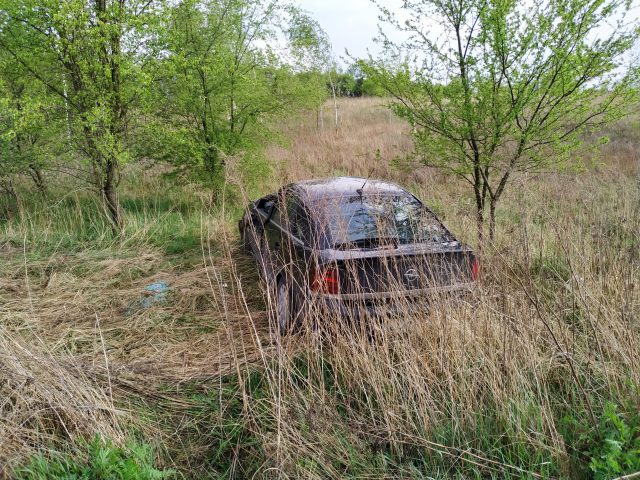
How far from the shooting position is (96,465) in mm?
2016

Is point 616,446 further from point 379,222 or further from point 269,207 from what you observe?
point 269,207

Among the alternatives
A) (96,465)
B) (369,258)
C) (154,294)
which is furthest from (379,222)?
(154,294)

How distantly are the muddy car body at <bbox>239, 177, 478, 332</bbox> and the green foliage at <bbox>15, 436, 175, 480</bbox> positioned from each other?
113 centimetres

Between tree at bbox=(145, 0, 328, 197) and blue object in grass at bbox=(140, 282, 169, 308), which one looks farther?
tree at bbox=(145, 0, 328, 197)

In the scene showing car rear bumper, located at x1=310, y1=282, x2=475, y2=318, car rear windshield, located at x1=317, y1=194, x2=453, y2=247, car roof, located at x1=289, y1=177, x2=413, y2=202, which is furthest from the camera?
car roof, located at x1=289, y1=177, x2=413, y2=202

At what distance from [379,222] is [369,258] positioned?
0.38m

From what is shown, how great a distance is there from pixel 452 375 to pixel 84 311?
3994 mm

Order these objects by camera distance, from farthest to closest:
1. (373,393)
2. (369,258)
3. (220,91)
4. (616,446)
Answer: (220,91), (369,258), (373,393), (616,446)

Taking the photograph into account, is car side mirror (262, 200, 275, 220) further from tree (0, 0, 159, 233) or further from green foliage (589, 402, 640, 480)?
green foliage (589, 402, 640, 480)

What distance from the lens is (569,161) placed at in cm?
490

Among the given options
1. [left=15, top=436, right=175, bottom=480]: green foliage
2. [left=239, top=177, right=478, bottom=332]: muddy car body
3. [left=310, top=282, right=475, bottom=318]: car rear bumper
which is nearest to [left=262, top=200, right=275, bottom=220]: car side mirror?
[left=239, top=177, right=478, bottom=332]: muddy car body

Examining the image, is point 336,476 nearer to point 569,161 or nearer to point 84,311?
point 84,311

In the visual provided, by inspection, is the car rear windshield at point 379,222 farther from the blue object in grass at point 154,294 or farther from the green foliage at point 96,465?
the blue object in grass at point 154,294

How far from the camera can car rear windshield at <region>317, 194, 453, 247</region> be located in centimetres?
318
